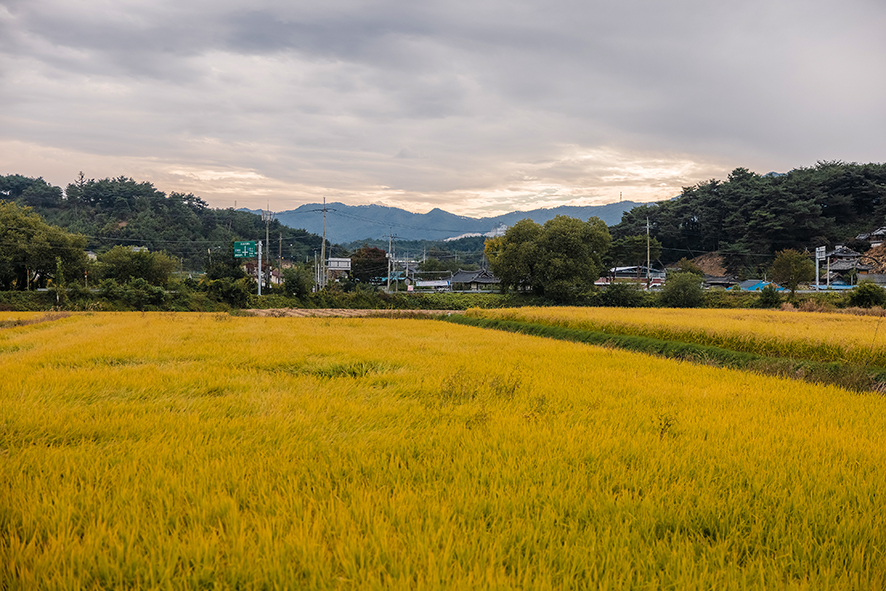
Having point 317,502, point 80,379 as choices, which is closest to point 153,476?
point 317,502

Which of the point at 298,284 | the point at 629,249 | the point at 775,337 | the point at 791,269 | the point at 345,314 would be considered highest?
the point at 629,249

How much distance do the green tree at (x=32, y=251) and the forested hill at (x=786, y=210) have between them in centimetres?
6896

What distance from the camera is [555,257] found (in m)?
42.2

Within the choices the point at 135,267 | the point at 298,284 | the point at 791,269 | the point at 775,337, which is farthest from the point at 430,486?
the point at 791,269

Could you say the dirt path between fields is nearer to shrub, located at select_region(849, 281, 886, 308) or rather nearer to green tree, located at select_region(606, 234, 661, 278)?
shrub, located at select_region(849, 281, 886, 308)

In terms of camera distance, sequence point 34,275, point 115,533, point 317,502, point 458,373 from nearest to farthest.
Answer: point 115,533, point 317,502, point 458,373, point 34,275

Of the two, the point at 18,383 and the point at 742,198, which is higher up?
the point at 742,198

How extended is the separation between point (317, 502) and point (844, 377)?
926 cm

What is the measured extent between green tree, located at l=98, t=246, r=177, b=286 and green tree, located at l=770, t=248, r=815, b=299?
54159mm

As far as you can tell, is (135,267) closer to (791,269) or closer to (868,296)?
(868,296)

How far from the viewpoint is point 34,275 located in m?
35.9

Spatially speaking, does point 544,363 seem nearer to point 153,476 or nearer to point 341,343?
point 341,343

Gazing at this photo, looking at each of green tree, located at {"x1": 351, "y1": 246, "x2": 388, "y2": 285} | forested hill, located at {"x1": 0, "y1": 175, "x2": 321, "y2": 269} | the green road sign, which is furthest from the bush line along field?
forested hill, located at {"x1": 0, "y1": 175, "x2": 321, "y2": 269}

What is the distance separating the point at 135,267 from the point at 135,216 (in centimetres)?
4241
